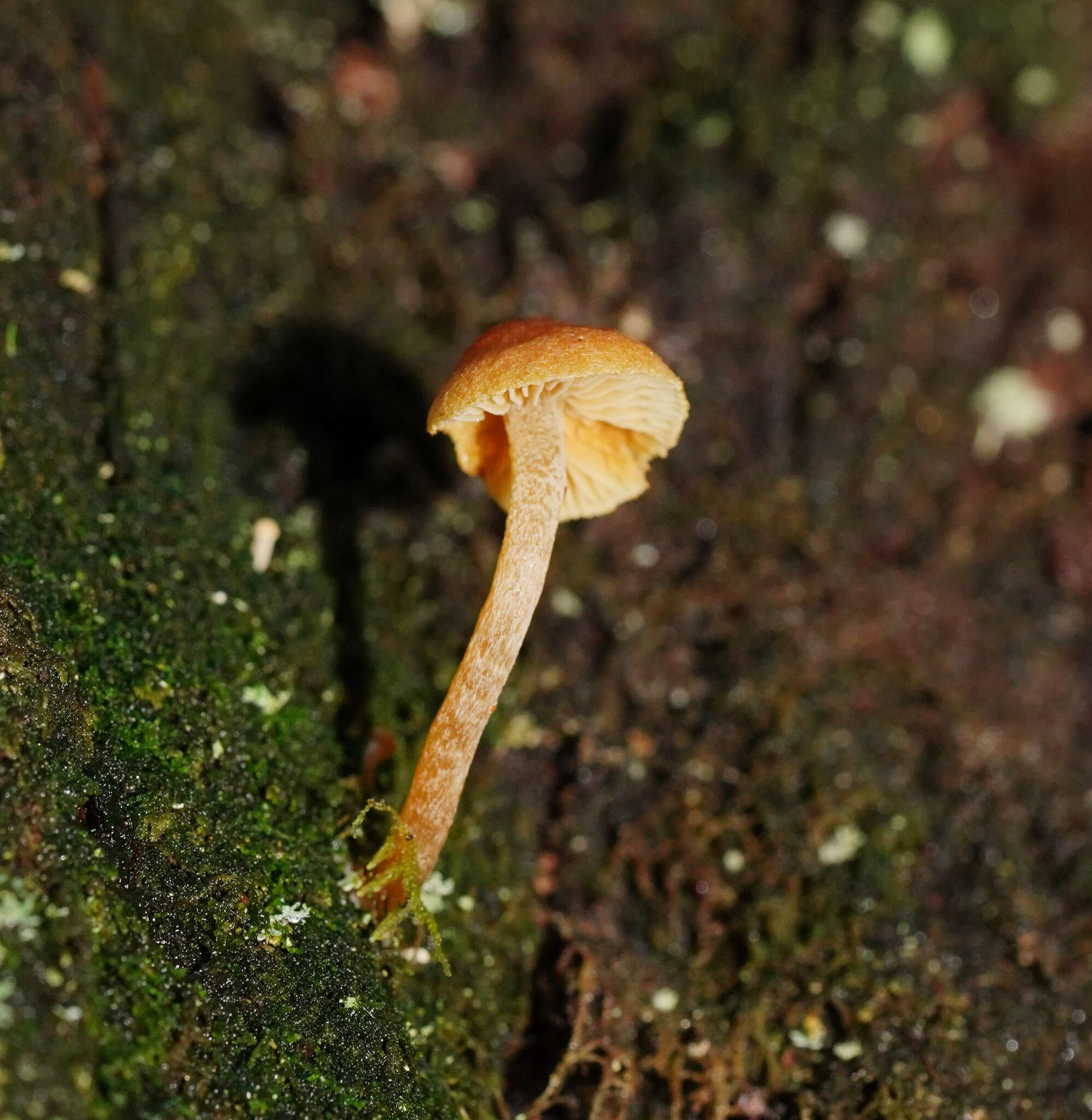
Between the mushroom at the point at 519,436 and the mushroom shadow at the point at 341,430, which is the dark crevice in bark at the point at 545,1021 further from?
the mushroom shadow at the point at 341,430

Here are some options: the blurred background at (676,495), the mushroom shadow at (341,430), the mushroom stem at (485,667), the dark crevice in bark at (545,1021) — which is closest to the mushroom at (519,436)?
the mushroom stem at (485,667)

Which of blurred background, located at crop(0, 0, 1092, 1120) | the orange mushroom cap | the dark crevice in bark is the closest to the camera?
the orange mushroom cap

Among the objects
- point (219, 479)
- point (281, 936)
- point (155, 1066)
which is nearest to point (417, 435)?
point (219, 479)

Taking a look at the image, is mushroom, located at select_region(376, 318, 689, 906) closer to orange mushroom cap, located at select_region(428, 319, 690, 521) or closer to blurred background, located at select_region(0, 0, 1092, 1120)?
orange mushroom cap, located at select_region(428, 319, 690, 521)

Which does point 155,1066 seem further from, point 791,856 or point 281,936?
point 791,856

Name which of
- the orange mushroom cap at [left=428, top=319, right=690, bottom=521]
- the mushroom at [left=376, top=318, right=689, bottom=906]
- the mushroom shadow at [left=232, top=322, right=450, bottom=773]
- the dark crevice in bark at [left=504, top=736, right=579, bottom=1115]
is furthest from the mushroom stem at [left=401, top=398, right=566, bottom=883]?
the mushroom shadow at [left=232, top=322, right=450, bottom=773]

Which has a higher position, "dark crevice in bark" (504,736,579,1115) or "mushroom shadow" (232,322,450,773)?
"mushroom shadow" (232,322,450,773)

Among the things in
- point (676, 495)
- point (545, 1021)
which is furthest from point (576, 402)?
point (545, 1021)

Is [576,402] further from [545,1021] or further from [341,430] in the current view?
[545,1021]
